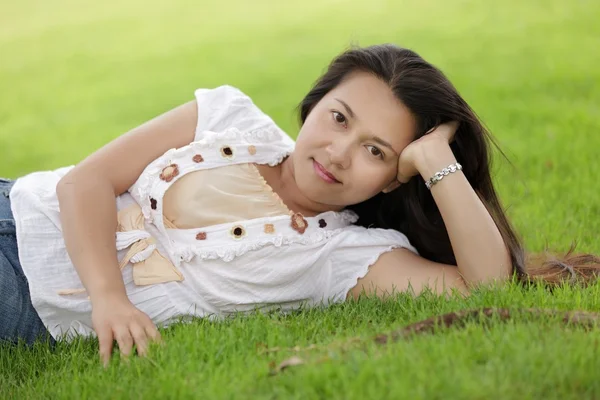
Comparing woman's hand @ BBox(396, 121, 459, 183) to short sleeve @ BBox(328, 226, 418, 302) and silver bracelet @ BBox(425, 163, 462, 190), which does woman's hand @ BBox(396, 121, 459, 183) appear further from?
short sleeve @ BBox(328, 226, 418, 302)

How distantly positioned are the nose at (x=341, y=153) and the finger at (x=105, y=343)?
0.99 metres

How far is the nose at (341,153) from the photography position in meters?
2.95

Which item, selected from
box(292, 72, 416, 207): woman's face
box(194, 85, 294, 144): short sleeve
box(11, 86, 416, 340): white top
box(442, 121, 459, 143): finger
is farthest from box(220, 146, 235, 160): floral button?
box(442, 121, 459, 143): finger

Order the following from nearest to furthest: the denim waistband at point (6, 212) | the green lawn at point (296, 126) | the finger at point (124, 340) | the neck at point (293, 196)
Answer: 1. the green lawn at point (296, 126)
2. the finger at point (124, 340)
3. the denim waistband at point (6, 212)
4. the neck at point (293, 196)

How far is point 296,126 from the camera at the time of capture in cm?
657

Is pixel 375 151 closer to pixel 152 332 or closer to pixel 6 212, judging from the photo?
pixel 152 332

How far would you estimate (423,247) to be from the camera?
3404mm

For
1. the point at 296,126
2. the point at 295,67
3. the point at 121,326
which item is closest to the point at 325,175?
the point at 121,326

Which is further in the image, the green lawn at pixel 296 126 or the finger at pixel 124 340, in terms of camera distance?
the finger at pixel 124 340

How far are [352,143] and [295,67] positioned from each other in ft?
21.9

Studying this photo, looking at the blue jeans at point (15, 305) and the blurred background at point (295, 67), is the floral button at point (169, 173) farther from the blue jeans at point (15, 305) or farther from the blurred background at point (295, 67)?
the blurred background at point (295, 67)

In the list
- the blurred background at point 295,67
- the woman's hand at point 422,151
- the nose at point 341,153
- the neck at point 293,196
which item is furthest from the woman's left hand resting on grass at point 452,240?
the blurred background at point 295,67

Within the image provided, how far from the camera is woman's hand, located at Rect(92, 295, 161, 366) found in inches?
102

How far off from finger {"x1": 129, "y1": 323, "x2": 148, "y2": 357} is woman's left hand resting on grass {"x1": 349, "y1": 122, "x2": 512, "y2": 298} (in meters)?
0.86
